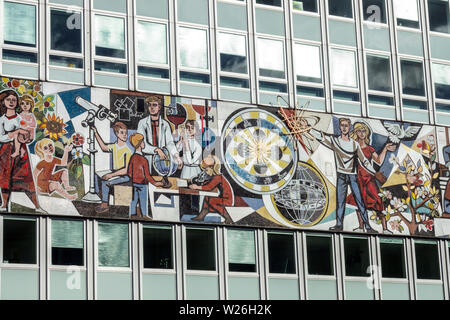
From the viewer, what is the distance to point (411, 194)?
117 ft

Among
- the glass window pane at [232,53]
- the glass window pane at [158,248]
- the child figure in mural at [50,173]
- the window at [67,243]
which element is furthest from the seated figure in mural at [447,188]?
the child figure in mural at [50,173]

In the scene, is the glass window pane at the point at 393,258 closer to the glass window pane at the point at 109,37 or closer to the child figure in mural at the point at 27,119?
the glass window pane at the point at 109,37

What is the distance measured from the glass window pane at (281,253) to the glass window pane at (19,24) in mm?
8376

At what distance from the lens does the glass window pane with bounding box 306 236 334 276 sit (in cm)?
3417

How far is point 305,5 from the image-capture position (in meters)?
35.9

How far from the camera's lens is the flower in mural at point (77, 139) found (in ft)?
104

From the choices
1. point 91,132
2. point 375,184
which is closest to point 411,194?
point 375,184

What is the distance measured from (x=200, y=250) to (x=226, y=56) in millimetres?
5605

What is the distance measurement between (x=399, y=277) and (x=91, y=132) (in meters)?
9.91

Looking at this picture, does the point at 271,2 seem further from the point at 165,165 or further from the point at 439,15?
the point at 165,165

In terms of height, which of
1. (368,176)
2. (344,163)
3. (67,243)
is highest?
(344,163)

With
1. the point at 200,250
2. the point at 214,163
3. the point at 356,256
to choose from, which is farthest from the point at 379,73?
the point at 200,250

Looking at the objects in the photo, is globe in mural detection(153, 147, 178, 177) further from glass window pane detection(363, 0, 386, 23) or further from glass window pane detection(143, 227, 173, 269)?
glass window pane detection(363, 0, 386, 23)
